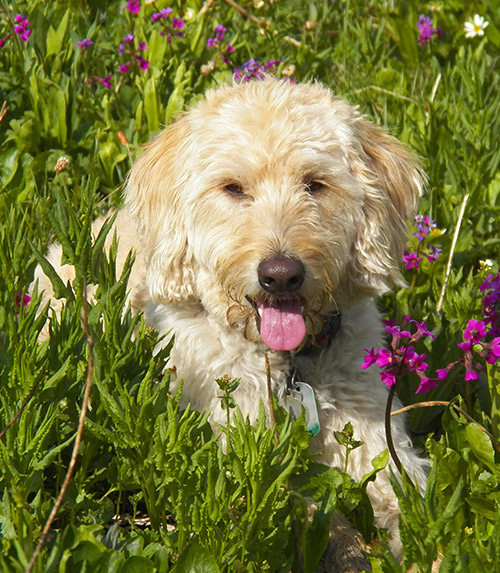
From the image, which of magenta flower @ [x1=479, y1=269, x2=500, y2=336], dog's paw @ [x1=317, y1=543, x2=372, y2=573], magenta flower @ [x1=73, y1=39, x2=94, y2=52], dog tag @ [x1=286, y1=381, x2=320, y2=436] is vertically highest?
magenta flower @ [x1=73, y1=39, x2=94, y2=52]

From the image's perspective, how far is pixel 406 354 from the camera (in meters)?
2.37

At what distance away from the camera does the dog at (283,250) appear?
113 inches

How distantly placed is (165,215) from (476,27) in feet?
12.4

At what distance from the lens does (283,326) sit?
2857 millimetres

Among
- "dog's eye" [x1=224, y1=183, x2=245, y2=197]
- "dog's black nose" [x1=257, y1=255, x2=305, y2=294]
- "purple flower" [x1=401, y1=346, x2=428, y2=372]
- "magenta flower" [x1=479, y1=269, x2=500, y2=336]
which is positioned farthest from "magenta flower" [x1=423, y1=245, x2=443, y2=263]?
"purple flower" [x1=401, y1=346, x2=428, y2=372]

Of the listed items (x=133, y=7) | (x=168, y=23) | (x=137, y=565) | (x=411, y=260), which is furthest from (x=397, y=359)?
(x=133, y=7)

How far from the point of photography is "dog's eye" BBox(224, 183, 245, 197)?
3035mm

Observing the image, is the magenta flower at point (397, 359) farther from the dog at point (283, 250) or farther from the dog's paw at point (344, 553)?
the dog's paw at point (344, 553)

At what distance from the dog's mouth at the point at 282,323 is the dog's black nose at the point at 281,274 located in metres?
0.11

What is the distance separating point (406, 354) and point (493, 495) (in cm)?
51

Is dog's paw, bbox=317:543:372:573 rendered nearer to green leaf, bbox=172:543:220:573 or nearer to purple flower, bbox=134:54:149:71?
green leaf, bbox=172:543:220:573

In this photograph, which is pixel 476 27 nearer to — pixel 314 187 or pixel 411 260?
pixel 411 260

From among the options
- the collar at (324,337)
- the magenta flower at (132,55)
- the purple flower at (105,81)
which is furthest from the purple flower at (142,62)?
the collar at (324,337)

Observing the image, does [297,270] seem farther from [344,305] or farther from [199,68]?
[199,68]
